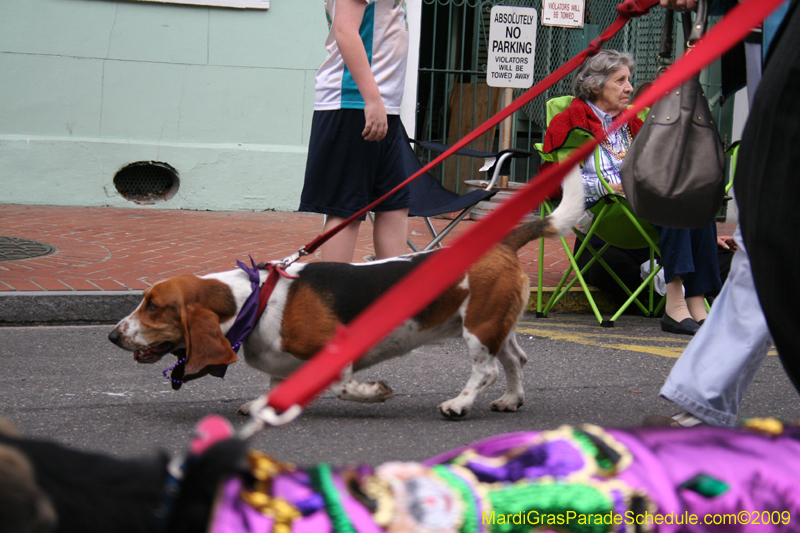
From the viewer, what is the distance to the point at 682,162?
2012mm

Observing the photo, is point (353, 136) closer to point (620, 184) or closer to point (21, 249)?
point (620, 184)

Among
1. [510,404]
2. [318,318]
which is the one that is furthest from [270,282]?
[510,404]

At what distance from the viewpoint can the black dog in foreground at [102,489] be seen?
2.39 ft

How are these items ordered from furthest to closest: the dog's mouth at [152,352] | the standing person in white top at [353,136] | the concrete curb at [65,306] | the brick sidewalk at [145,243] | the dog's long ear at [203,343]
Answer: the brick sidewalk at [145,243] → the concrete curb at [65,306] → the standing person in white top at [353,136] → the dog's mouth at [152,352] → the dog's long ear at [203,343]

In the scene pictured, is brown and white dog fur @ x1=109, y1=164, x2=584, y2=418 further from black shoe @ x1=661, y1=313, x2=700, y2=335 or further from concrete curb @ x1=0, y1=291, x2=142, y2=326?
black shoe @ x1=661, y1=313, x2=700, y2=335

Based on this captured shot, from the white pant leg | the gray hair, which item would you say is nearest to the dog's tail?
the white pant leg

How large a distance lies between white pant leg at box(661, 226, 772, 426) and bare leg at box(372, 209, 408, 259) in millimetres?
1907

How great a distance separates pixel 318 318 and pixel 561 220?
1205mm

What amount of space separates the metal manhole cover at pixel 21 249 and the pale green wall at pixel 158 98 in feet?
7.56

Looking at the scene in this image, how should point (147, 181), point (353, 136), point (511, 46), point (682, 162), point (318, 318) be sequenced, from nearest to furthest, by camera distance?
point (682, 162) < point (318, 318) < point (353, 136) < point (511, 46) < point (147, 181)

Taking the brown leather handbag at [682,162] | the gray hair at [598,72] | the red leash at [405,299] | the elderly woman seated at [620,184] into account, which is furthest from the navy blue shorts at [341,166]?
the red leash at [405,299]

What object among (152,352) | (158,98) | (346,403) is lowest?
(346,403)

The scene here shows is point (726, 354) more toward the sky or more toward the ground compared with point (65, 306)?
more toward the sky

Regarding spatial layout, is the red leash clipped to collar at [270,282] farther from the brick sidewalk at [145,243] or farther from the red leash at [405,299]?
the brick sidewalk at [145,243]
